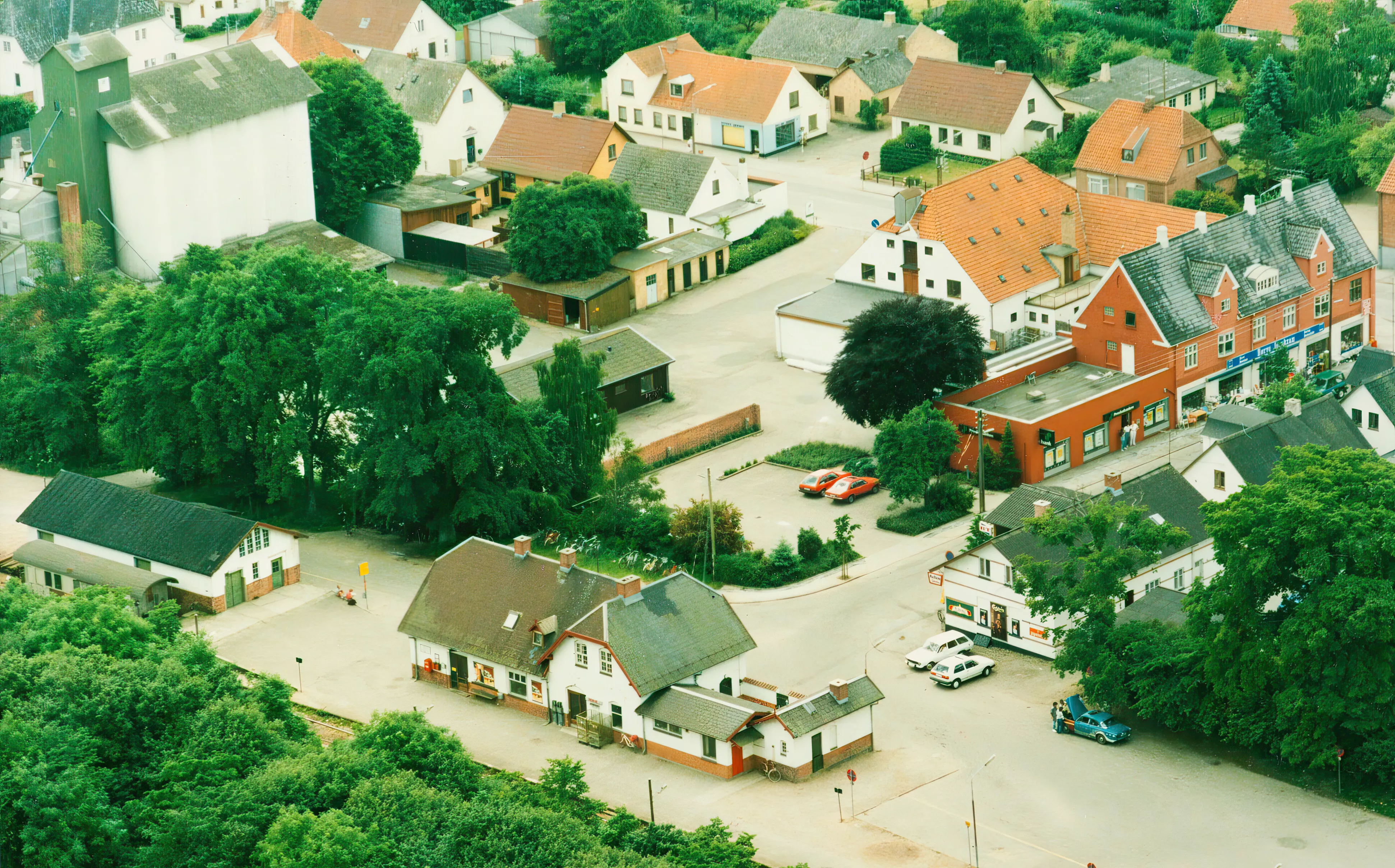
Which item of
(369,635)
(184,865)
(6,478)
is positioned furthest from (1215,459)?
(6,478)

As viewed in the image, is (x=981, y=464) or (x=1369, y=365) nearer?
(x=981, y=464)

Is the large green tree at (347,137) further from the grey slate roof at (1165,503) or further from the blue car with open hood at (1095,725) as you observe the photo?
the blue car with open hood at (1095,725)

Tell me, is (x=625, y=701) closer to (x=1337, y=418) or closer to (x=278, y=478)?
(x=278, y=478)

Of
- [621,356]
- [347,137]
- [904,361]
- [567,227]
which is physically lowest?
[621,356]

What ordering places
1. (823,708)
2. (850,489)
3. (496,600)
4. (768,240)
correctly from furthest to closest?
(768,240)
(850,489)
(496,600)
(823,708)

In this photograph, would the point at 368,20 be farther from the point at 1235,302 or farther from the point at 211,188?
the point at 1235,302

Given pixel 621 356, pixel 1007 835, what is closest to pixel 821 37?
pixel 621 356
